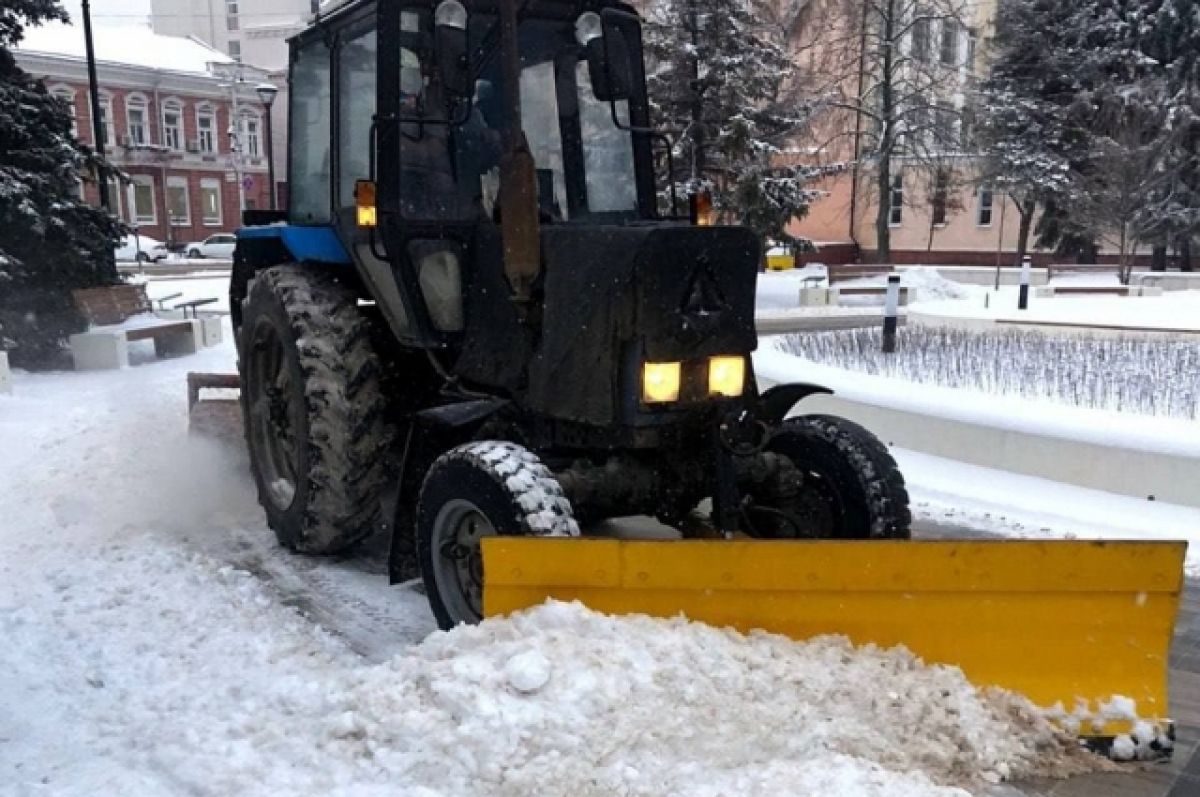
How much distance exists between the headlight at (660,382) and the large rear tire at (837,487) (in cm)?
75

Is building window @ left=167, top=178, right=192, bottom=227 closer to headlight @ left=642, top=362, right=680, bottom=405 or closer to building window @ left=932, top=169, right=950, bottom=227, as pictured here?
building window @ left=932, top=169, right=950, bottom=227

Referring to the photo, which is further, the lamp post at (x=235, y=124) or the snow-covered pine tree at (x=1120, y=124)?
the lamp post at (x=235, y=124)

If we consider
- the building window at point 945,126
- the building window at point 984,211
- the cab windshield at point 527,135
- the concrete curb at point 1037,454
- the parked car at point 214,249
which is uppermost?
the building window at point 945,126

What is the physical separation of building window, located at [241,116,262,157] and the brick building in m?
0.05

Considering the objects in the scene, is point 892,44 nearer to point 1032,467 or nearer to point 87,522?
point 1032,467

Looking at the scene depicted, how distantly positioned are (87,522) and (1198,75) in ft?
113

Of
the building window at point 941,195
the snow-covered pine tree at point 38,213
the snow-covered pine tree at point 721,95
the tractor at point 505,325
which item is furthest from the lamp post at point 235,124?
the tractor at point 505,325

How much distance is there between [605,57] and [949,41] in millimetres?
31867

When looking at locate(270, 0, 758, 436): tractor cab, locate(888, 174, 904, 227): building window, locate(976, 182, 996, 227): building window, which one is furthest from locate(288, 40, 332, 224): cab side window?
locate(976, 182, 996, 227): building window

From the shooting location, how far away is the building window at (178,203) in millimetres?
49812

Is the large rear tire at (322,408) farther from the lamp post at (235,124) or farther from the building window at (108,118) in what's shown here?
the building window at (108,118)

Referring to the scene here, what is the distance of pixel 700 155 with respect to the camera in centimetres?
2180

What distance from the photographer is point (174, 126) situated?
1951 inches

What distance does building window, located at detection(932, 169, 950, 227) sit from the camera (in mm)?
31500
